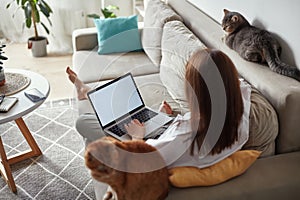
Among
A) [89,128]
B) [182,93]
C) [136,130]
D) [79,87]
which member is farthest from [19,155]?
[182,93]

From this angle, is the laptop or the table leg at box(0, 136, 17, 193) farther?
the table leg at box(0, 136, 17, 193)

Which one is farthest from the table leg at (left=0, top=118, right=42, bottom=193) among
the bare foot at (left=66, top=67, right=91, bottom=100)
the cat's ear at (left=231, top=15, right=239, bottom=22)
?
the cat's ear at (left=231, top=15, right=239, bottom=22)

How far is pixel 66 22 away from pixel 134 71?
5.99ft

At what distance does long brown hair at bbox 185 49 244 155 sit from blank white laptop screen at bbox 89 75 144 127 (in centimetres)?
60

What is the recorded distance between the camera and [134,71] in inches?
107

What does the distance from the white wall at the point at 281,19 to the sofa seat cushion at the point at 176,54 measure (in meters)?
0.31

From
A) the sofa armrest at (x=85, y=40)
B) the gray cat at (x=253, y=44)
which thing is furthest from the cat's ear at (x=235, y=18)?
the sofa armrest at (x=85, y=40)

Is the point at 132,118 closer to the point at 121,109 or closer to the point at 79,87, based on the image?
the point at 121,109

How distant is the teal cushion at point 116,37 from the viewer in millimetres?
2934

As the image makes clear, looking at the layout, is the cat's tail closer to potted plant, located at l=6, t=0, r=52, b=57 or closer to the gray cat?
the gray cat

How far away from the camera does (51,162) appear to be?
2426 millimetres

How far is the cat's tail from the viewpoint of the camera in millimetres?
1661

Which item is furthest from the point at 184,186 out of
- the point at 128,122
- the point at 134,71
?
the point at 134,71

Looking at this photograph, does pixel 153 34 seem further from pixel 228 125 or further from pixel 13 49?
pixel 13 49
